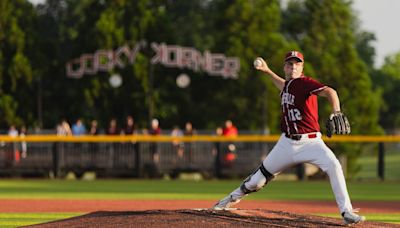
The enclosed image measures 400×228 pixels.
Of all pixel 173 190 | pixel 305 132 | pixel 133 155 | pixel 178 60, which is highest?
pixel 178 60

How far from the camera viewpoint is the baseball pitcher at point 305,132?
1123 cm

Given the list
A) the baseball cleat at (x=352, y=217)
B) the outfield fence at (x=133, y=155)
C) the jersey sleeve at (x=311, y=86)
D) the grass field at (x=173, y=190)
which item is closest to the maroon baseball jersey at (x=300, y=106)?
the jersey sleeve at (x=311, y=86)

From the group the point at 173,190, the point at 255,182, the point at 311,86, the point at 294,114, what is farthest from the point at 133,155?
the point at 311,86

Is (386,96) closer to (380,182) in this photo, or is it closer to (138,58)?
(138,58)

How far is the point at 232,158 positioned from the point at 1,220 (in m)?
16.4

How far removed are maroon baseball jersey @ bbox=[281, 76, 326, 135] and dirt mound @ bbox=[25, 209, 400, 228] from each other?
3.19ft

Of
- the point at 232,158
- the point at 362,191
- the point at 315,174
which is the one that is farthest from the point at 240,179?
the point at 362,191

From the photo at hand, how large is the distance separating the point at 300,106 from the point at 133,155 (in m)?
19.3

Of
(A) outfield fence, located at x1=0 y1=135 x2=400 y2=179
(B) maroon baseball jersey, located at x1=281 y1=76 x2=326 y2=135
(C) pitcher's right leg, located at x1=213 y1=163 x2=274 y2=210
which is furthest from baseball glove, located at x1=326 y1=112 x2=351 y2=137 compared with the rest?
(A) outfield fence, located at x1=0 y1=135 x2=400 y2=179

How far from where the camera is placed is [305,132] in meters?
11.4

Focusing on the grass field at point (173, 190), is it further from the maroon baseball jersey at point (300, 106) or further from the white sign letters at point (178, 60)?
the white sign letters at point (178, 60)

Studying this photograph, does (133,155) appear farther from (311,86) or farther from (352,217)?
→ (352,217)

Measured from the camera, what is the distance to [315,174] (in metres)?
31.7

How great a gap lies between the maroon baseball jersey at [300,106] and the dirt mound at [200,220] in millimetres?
972
